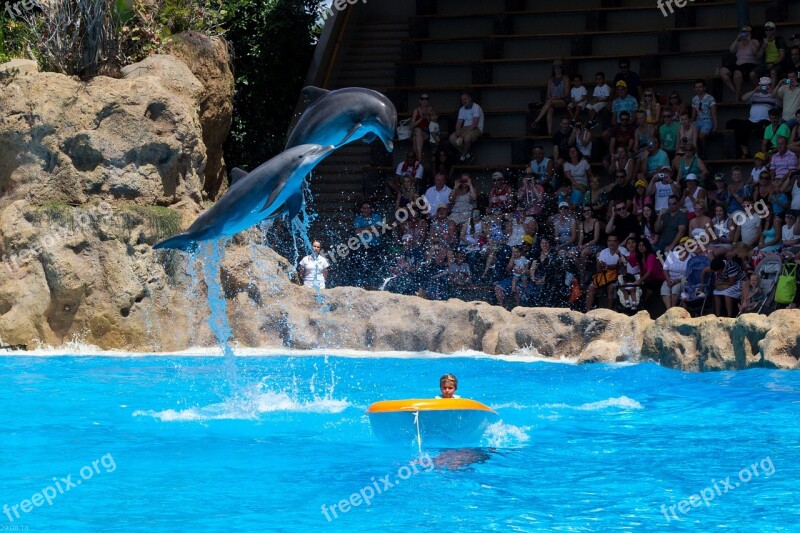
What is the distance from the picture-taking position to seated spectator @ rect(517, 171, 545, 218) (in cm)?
1441

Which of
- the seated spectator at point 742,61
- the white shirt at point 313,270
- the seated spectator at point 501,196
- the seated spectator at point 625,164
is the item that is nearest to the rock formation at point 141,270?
the white shirt at point 313,270

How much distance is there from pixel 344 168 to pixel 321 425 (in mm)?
9184

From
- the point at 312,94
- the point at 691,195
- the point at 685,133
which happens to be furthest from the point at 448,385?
the point at 685,133

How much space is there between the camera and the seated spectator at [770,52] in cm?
1470

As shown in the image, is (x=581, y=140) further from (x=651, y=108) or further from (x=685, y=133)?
(x=685, y=133)

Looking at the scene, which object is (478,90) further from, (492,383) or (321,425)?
(321,425)

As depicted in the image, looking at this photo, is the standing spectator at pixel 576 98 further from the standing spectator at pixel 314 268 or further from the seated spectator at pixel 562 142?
the standing spectator at pixel 314 268

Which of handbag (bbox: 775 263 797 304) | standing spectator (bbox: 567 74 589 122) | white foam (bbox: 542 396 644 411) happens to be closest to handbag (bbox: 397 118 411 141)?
standing spectator (bbox: 567 74 589 122)

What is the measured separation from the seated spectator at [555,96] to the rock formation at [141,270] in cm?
482

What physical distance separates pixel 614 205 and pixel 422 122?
11.7 feet

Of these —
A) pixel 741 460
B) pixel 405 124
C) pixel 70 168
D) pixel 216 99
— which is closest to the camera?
Result: pixel 741 460

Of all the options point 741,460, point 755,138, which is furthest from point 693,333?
point 755,138

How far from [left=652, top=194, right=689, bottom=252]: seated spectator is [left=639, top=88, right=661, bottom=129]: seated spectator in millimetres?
1774

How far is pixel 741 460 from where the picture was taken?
727 cm
